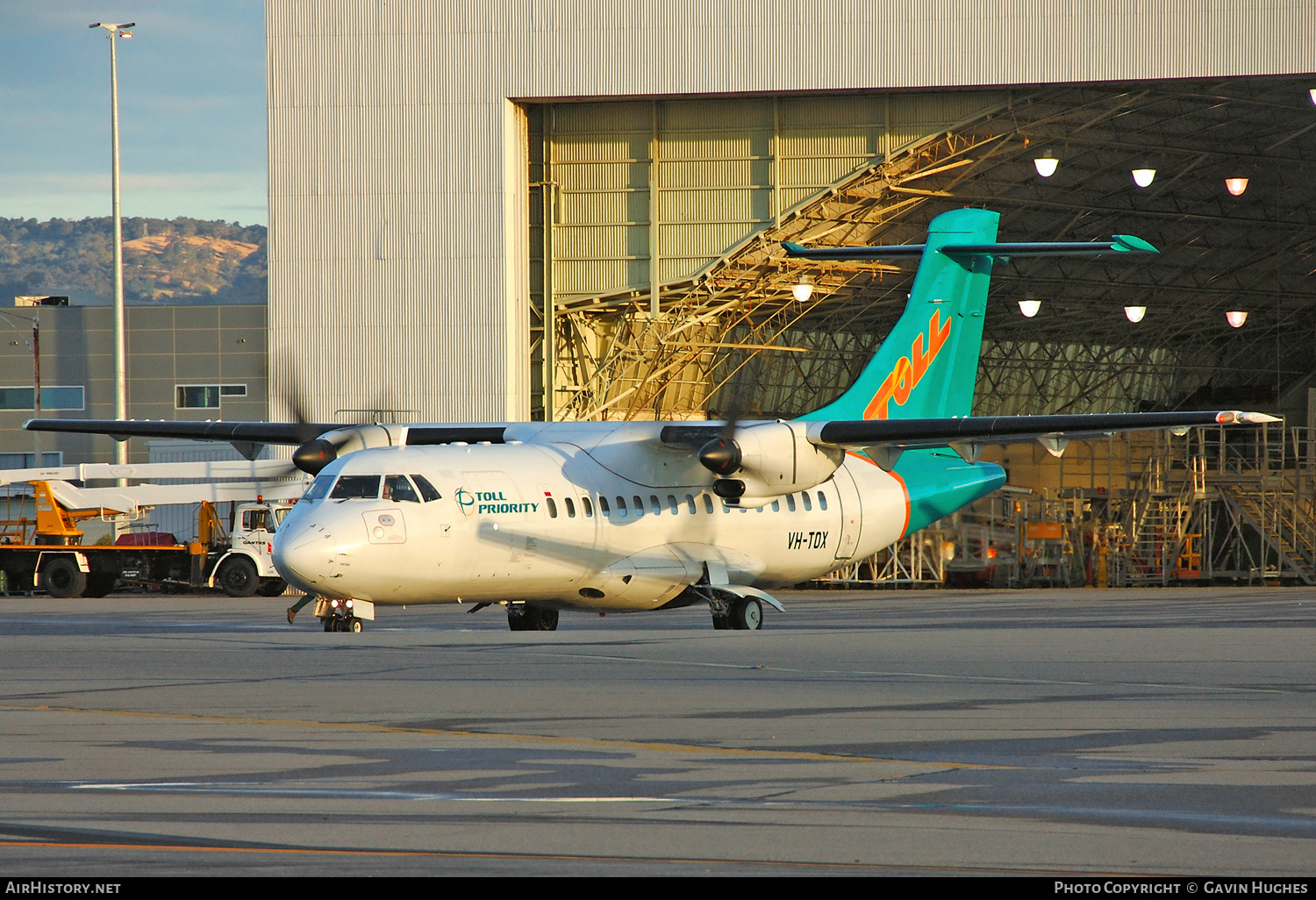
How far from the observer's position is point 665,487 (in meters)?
21.4

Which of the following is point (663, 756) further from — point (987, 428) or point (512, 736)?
point (987, 428)

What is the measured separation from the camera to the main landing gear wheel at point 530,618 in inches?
859

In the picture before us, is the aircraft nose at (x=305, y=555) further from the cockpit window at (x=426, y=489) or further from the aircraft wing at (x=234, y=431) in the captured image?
the aircraft wing at (x=234, y=431)

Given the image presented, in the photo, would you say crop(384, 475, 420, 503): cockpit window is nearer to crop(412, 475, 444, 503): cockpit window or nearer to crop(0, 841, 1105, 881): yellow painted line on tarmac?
crop(412, 475, 444, 503): cockpit window

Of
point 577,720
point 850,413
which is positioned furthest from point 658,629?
point 577,720

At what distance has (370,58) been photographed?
116ft

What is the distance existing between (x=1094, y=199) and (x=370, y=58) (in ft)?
69.3

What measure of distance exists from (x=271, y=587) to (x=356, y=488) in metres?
18.2

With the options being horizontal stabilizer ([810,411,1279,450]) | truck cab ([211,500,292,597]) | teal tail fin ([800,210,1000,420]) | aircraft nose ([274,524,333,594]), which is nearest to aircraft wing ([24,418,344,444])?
aircraft nose ([274,524,333,594])

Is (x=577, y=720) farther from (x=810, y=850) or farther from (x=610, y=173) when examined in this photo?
(x=610, y=173)

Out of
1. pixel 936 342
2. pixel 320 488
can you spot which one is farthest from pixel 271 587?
pixel 320 488

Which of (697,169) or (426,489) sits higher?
(697,169)

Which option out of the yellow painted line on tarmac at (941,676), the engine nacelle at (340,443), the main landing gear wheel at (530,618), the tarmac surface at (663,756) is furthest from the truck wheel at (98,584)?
the yellow painted line on tarmac at (941,676)

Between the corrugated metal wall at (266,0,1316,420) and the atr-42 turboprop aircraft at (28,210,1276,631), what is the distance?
9.43 m
